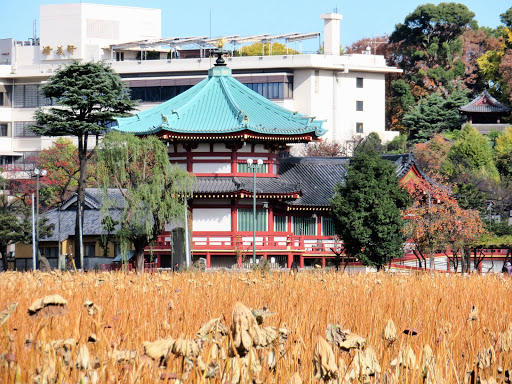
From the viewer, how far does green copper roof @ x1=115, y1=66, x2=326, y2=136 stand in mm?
31203

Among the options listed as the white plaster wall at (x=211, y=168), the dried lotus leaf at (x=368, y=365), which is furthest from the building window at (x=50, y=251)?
the dried lotus leaf at (x=368, y=365)

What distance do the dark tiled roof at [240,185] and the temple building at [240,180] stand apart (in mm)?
33

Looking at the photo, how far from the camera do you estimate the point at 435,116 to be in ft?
195

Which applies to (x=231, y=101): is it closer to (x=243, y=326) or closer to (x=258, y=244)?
(x=258, y=244)

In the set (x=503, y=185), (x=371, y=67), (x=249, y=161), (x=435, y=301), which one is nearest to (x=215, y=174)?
(x=249, y=161)

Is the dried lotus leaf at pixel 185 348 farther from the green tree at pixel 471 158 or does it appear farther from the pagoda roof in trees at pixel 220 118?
the green tree at pixel 471 158

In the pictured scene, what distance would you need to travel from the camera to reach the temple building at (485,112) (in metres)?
58.8

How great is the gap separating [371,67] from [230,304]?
58703 mm

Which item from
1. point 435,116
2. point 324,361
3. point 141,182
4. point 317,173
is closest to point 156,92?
point 435,116

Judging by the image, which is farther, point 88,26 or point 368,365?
point 88,26

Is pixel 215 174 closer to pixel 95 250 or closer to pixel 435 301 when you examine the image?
pixel 95 250

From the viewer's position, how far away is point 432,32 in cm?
6906

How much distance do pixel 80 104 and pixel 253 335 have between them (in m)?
29.0

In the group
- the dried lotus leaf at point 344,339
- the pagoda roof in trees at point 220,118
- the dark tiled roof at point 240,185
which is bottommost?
the dried lotus leaf at point 344,339
